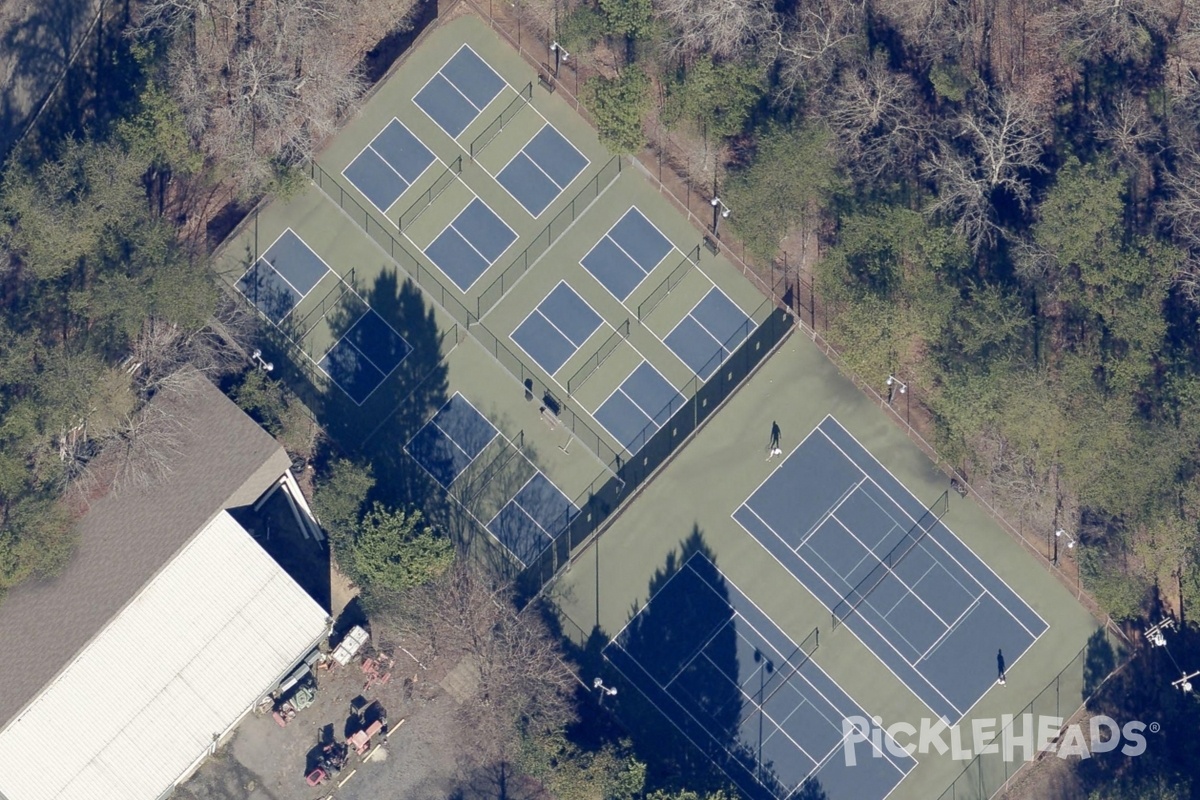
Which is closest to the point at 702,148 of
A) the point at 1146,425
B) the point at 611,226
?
the point at 611,226

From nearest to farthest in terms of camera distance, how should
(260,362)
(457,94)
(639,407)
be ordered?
(260,362) < (639,407) < (457,94)

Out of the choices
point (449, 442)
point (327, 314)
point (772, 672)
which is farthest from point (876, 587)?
point (327, 314)

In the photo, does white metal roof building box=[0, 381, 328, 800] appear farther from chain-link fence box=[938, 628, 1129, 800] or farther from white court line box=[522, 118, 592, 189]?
chain-link fence box=[938, 628, 1129, 800]

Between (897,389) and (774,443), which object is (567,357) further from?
(897,389)

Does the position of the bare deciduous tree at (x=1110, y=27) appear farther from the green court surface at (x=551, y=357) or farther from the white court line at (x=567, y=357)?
the white court line at (x=567, y=357)

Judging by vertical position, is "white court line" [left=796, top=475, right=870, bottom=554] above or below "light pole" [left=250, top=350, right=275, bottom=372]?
above

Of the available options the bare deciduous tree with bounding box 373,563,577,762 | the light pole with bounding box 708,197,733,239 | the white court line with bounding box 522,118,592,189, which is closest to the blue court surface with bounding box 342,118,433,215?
the white court line with bounding box 522,118,592,189

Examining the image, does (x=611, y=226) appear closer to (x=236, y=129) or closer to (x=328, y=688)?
(x=236, y=129)
